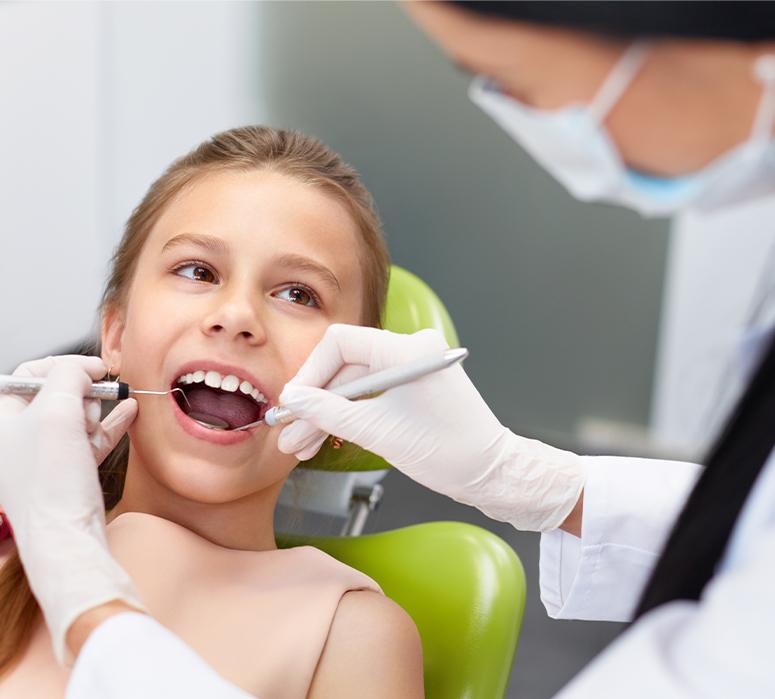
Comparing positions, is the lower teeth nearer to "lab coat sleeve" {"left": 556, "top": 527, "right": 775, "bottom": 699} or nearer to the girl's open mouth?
the girl's open mouth

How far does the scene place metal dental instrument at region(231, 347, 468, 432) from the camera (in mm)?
1103

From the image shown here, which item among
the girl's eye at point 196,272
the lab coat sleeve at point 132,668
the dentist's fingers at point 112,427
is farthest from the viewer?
the girl's eye at point 196,272

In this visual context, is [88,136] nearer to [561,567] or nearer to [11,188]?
[11,188]

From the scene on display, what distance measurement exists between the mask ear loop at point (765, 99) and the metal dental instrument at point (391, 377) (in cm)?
44

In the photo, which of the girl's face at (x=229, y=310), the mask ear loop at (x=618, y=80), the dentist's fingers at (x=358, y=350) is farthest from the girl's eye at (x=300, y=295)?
the mask ear loop at (x=618, y=80)

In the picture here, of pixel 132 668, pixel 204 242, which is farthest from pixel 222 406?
pixel 132 668

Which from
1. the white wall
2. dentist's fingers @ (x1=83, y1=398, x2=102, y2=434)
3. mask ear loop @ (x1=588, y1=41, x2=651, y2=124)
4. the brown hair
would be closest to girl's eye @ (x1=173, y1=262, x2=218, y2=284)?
the brown hair

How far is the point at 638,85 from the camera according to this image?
72 cm

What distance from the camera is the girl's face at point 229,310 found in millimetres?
1233

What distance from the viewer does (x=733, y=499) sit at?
2.42 feet

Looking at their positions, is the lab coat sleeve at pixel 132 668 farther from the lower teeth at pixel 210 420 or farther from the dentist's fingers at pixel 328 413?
the lower teeth at pixel 210 420

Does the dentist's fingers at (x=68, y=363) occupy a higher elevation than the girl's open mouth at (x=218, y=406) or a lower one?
higher

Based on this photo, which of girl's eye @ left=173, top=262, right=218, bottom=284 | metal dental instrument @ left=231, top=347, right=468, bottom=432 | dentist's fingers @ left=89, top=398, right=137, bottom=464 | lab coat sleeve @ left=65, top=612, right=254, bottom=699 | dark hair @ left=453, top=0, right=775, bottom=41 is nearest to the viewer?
dark hair @ left=453, top=0, right=775, bottom=41

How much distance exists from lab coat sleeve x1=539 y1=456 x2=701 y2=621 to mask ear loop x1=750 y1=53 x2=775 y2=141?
2.11 feet
